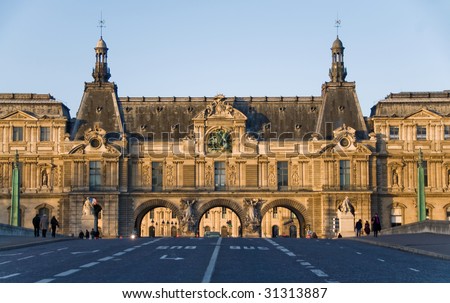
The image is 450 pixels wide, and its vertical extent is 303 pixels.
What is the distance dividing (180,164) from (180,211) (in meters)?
5.11

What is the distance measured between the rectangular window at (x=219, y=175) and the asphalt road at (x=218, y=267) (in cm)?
6167

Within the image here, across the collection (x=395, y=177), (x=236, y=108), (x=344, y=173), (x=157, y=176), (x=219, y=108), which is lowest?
(x=395, y=177)

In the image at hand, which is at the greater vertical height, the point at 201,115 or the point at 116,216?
the point at 201,115

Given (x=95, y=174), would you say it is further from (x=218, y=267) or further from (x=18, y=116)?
(x=218, y=267)

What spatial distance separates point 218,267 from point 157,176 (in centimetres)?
7503

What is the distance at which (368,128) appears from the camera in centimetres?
11350

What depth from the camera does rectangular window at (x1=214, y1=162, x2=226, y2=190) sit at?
110812mm

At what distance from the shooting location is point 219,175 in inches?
4370

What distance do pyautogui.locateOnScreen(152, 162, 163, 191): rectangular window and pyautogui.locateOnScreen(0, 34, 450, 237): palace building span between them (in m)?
0.11

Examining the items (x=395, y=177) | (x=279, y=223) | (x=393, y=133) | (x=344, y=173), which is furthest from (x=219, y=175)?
(x=279, y=223)

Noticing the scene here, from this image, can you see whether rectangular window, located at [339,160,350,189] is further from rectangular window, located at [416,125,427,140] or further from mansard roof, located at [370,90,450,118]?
rectangular window, located at [416,125,427,140]
